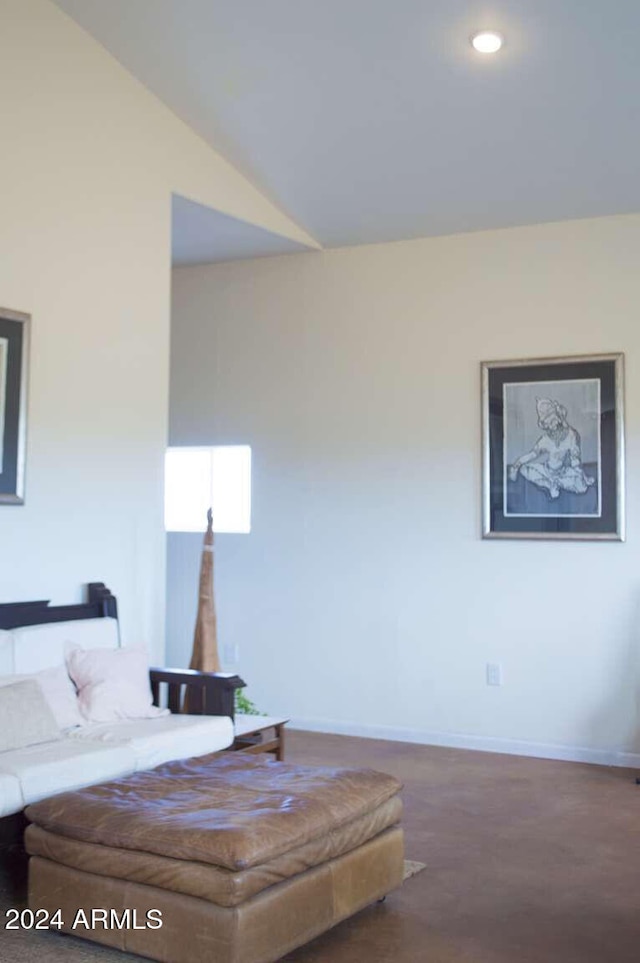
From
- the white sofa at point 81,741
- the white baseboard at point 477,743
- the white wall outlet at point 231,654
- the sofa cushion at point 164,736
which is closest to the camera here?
the white sofa at point 81,741

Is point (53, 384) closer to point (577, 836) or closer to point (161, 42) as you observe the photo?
point (161, 42)

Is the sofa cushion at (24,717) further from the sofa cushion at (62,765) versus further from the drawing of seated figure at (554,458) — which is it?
the drawing of seated figure at (554,458)

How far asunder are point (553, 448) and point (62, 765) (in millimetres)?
3156

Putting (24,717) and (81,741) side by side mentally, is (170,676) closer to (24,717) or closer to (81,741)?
(81,741)

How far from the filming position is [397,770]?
5.25 metres

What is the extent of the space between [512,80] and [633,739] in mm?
3153

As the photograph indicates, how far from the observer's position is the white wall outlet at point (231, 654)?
643 cm

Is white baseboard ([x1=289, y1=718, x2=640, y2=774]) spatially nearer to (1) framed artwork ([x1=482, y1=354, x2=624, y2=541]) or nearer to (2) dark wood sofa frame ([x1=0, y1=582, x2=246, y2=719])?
(1) framed artwork ([x1=482, y1=354, x2=624, y2=541])

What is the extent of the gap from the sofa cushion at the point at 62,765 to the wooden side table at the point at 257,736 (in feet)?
2.85

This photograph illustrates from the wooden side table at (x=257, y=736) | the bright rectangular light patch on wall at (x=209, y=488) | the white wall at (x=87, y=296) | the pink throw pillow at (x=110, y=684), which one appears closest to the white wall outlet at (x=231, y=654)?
the bright rectangular light patch on wall at (x=209, y=488)

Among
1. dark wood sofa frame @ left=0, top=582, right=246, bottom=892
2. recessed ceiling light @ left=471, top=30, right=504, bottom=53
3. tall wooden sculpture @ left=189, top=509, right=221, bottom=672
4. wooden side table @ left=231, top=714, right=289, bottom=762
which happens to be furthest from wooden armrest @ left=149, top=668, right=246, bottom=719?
recessed ceiling light @ left=471, top=30, right=504, bottom=53

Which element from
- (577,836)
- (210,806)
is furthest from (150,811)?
(577,836)

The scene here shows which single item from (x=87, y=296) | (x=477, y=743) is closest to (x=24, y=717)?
(x=87, y=296)

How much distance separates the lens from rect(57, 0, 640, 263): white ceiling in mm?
4277
